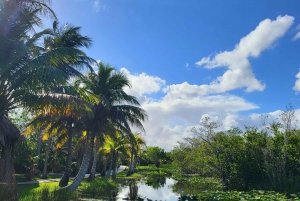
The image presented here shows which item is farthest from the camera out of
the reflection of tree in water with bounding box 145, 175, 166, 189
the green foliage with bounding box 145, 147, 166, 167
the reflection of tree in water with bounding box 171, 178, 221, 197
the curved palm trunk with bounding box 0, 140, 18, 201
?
the green foliage with bounding box 145, 147, 166, 167

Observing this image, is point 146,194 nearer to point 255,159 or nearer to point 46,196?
point 255,159

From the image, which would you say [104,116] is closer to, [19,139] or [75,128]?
[75,128]

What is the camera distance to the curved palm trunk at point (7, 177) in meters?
8.32

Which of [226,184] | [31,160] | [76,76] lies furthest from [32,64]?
[226,184]

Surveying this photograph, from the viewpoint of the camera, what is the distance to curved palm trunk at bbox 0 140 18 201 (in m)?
8.32

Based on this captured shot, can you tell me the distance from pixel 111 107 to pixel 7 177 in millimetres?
8369

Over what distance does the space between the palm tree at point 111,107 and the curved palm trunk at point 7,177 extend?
5.64 metres

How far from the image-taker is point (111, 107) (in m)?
17.5

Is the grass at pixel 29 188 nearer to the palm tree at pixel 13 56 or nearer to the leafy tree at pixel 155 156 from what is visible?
the palm tree at pixel 13 56

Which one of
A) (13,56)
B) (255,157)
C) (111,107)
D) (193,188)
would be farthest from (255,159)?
(13,56)

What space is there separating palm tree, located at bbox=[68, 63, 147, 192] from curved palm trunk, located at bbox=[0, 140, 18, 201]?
5.64 metres

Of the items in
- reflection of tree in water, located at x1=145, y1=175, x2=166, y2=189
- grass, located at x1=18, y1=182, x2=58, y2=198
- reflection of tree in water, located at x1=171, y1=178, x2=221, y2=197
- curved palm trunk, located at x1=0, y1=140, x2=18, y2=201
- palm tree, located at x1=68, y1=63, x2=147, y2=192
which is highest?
palm tree, located at x1=68, y1=63, x2=147, y2=192

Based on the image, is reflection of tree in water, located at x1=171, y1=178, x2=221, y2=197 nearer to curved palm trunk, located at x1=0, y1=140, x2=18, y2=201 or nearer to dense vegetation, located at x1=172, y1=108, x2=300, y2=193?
dense vegetation, located at x1=172, y1=108, x2=300, y2=193

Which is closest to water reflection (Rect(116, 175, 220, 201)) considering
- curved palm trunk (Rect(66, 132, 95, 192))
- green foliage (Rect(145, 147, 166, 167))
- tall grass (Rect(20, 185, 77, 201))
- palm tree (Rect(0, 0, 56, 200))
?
curved palm trunk (Rect(66, 132, 95, 192))
